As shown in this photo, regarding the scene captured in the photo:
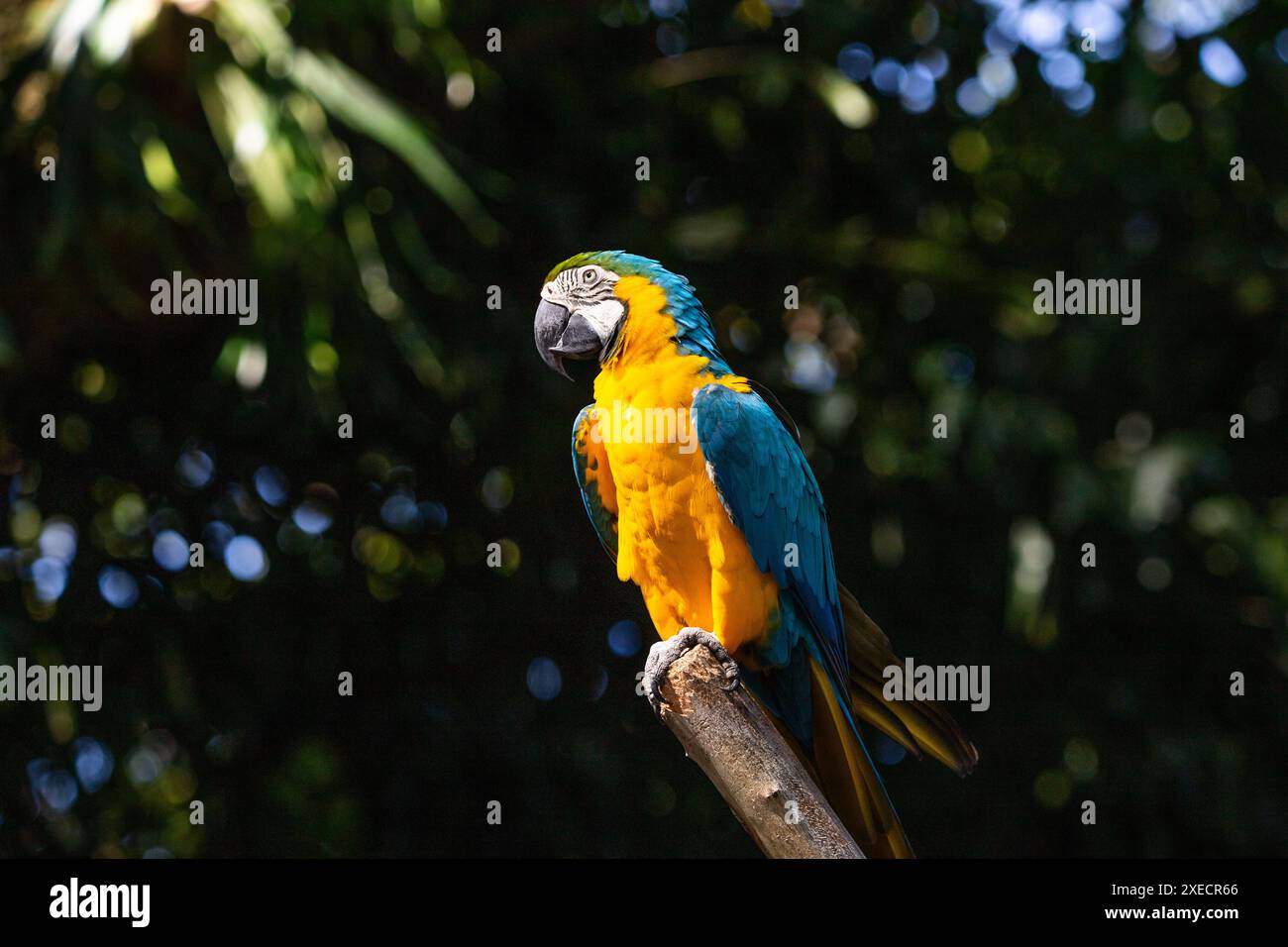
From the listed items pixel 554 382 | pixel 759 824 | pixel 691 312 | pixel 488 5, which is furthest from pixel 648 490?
pixel 488 5

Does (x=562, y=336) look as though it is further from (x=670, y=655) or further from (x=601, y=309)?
(x=670, y=655)

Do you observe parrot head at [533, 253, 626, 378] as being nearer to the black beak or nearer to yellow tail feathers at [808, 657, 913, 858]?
the black beak

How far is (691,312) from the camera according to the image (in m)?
1.13

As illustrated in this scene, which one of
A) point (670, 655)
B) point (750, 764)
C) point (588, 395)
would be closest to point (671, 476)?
point (670, 655)

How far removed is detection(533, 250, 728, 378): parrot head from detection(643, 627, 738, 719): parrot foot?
0.29 meters

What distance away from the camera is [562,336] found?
1177mm

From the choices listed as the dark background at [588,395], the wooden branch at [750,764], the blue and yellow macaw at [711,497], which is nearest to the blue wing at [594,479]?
the blue and yellow macaw at [711,497]

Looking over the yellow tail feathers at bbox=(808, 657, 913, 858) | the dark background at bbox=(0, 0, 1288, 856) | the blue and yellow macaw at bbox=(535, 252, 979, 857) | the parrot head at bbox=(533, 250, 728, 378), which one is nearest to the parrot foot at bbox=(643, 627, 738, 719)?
the blue and yellow macaw at bbox=(535, 252, 979, 857)

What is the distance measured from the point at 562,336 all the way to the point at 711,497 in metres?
0.24

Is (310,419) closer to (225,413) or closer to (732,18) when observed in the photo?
(225,413)

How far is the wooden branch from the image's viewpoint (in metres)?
0.97

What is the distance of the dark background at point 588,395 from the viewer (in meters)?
1.83

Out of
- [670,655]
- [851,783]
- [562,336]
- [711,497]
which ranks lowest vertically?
[851,783]

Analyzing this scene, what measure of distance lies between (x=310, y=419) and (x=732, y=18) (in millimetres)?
1058
